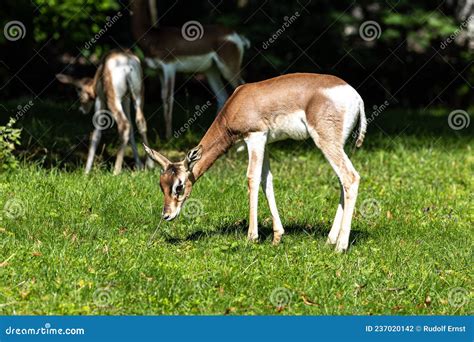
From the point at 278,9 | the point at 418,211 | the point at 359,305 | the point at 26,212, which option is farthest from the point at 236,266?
the point at 278,9

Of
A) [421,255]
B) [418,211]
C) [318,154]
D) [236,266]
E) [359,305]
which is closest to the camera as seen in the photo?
[359,305]

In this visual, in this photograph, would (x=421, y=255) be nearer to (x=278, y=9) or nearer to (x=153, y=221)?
(x=153, y=221)

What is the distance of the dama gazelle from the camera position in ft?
42.3

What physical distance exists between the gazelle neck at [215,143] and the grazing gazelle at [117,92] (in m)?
2.75

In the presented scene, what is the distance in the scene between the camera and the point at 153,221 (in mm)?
8086

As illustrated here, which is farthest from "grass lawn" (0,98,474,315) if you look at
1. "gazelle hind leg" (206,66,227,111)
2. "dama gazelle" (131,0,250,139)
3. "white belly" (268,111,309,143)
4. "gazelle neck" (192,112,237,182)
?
"gazelle hind leg" (206,66,227,111)

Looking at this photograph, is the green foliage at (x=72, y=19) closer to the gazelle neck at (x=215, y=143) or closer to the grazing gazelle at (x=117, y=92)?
the grazing gazelle at (x=117, y=92)

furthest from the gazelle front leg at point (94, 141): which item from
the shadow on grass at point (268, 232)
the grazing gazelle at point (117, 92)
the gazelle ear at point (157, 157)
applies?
the gazelle ear at point (157, 157)

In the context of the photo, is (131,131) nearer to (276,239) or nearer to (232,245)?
(276,239)

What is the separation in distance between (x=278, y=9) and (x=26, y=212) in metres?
9.41

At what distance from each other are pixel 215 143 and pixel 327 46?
9.54m

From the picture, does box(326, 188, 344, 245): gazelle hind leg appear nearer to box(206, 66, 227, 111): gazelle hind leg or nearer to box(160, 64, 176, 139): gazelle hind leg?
box(160, 64, 176, 139): gazelle hind leg

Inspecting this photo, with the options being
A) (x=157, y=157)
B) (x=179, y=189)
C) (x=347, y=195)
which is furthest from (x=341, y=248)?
(x=157, y=157)

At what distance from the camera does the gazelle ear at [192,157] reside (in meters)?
7.32
